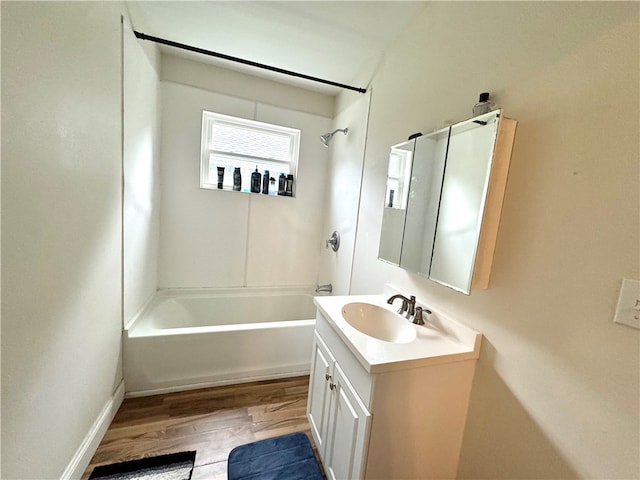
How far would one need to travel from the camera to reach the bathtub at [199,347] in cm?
171

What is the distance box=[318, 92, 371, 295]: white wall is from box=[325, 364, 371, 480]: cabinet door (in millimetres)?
1063

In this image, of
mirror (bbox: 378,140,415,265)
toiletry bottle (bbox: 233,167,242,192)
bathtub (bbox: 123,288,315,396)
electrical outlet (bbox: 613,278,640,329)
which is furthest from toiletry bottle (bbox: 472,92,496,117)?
toiletry bottle (bbox: 233,167,242,192)

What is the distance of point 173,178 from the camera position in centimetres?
228

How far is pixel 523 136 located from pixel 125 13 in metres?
2.16

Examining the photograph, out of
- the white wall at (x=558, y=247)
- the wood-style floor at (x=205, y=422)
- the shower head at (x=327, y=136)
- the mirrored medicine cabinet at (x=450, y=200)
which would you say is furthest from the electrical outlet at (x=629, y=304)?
the shower head at (x=327, y=136)

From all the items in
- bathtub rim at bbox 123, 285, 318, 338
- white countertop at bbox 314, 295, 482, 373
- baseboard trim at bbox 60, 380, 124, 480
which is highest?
white countertop at bbox 314, 295, 482, 373

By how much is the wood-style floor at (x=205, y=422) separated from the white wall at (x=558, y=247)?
110cm

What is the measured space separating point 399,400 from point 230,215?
6.99 ft

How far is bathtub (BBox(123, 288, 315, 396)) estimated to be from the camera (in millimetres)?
1705

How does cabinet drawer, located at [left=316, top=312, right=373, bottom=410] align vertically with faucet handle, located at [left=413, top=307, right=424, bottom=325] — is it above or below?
below

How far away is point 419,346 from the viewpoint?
3.34 ft

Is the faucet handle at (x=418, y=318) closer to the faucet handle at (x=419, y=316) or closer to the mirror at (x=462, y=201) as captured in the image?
the faucet handle at (x=419, y=316)

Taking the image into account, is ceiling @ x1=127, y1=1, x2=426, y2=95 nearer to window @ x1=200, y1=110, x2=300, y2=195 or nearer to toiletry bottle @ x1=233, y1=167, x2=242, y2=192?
window @ x1=200, y1=110, x2=300, y2=195

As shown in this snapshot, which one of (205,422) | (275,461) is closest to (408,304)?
(275,461)
